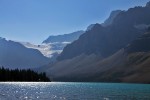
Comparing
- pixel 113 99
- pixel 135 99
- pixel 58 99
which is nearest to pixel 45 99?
pixel 58 99

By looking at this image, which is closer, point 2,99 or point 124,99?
point 2,99

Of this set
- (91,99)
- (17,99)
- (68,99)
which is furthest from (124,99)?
(17,99)

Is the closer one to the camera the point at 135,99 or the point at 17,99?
the point at 17,99

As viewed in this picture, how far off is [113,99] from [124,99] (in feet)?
12.4

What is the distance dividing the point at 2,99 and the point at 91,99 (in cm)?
2986

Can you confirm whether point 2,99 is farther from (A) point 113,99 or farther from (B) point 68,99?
(A) point 113,99

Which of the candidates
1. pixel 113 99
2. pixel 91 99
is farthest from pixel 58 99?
pixel 113 99

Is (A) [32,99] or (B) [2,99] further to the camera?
(A) [32,99]

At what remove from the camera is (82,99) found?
381 ft

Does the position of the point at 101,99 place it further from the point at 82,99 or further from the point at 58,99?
the point at 58,99

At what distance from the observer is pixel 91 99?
117 m

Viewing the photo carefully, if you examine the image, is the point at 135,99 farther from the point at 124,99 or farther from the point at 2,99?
the point at 2,99

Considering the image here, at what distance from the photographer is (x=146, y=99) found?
117688 mm

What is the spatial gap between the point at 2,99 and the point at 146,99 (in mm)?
47725
